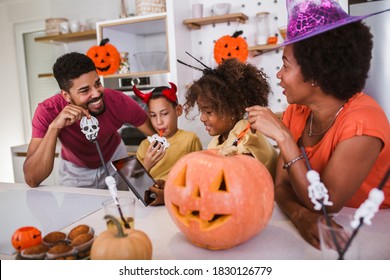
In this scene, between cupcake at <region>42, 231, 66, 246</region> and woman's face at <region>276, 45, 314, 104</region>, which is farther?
woman's face at <region>276, 45, 314, 104</region>

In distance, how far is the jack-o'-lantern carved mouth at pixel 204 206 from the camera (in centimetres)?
69

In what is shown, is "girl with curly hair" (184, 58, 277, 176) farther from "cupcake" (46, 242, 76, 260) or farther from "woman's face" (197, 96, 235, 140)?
"cupcake" (46, 242, 76, 260)

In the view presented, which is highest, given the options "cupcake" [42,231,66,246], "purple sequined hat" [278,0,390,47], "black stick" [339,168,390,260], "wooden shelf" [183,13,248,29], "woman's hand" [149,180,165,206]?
"wooden shelf" [183,13,248,29]

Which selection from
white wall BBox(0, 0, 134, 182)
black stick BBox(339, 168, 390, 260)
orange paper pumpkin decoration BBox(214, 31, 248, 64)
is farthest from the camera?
white wall BBox(0, 0, 134, 182)

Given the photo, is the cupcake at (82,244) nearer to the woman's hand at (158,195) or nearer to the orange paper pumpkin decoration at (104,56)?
the woman's hand at (158,195)

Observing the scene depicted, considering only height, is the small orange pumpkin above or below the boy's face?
below

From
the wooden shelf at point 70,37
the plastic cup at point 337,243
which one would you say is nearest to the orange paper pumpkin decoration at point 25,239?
the plastic cup at point 337,243

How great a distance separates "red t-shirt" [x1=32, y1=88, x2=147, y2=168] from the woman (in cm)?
102

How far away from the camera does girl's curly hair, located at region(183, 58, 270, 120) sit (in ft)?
4.63

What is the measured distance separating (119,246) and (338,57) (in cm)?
72

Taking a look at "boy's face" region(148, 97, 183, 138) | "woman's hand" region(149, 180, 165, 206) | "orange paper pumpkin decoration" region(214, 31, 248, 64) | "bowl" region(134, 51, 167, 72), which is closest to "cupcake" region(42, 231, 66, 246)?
"woman's hand" region(149, 180, 165, 206)

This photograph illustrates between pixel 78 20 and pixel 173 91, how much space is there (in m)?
Result: 2.32

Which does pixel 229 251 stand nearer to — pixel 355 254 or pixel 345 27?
pixel 355 254

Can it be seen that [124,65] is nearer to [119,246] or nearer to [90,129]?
[90,129]
